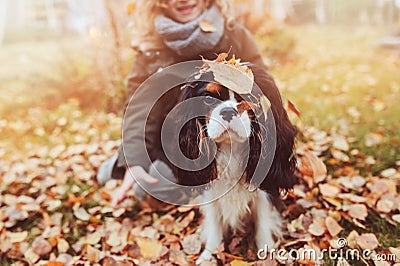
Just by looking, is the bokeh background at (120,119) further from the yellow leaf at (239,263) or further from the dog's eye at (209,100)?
the dog's eye at (209,100)

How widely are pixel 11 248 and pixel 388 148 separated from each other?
7.81ft

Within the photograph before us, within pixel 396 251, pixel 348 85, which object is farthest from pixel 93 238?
pixel 348 85

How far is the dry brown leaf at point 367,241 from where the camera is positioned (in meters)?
1.85

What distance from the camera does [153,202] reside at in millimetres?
2449

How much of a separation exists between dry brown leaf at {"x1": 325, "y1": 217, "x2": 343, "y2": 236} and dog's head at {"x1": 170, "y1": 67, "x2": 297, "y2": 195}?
0.40 metres

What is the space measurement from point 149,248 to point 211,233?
1.12 ft

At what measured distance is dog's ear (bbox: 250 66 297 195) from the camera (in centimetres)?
154

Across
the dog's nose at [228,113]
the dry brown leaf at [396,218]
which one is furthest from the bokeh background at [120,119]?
the dog's nose at [228,113]

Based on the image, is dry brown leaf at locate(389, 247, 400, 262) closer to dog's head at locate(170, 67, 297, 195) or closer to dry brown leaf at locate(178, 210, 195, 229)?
dog's head at locate(170, 67, 297, 195)

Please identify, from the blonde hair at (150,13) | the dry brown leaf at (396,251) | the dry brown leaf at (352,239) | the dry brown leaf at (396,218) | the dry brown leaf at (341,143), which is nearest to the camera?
the dry brown leaf at (396,251)

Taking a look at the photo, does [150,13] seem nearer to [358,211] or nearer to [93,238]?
[93,238]

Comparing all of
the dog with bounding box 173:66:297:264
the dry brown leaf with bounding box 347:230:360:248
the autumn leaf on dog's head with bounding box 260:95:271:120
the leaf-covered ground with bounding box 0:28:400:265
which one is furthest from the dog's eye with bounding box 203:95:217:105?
the dry brown leaf with bounding box 347:230:360:248

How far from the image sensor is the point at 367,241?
73.5 inches

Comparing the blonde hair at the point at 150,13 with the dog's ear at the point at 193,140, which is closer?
the dog's ear at the point at 193,140
